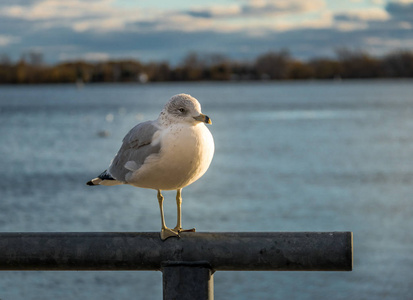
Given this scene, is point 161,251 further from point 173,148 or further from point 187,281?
point 173,148

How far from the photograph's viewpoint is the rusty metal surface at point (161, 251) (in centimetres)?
264

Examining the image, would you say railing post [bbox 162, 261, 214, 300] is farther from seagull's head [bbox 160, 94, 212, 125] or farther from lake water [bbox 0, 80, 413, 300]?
lake water [bbox 0, 80, 413, 300]

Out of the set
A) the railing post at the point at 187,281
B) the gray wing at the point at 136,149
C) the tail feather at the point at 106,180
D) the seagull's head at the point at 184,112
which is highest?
the seagull's head at the point at 184,112

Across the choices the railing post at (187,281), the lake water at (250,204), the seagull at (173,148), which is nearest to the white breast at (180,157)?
the seagull at (173,148)

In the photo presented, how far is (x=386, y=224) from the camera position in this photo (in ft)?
79.3

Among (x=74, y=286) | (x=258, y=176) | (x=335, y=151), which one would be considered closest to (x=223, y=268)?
(x=74, y=286)

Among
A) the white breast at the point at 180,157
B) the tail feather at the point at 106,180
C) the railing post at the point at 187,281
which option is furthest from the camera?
the tail feather at the point at 106,180

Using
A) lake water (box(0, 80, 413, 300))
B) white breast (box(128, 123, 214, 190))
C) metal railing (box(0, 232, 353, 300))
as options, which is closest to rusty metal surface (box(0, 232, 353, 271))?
metal railing (box(0, 232, 353, 300))

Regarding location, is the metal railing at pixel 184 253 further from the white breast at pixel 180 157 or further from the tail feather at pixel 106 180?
the tail feather at pixel 106 180

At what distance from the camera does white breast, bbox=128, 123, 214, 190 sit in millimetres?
3049

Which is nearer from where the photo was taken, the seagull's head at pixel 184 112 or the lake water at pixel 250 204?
the seagull's head at pixel 184 112

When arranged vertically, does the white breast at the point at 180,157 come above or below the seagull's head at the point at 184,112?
below

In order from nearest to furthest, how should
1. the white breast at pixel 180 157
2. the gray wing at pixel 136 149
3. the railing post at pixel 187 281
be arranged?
1. the railing post at pixel 187 281
2. the white breast at pixel 180 157
3. the gray wing at pixel 136 149

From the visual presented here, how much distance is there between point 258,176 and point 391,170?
8.95 metres
